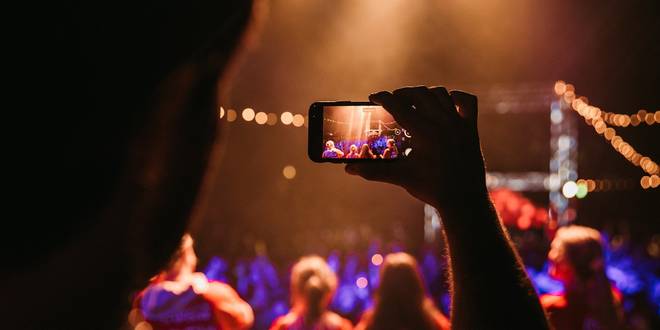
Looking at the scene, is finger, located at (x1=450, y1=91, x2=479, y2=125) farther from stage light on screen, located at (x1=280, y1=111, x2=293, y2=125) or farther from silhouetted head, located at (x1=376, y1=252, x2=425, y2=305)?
stage light on screen, located at (x1=280, y1=111, x2=293, y2=125)

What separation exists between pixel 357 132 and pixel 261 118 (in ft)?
39.7

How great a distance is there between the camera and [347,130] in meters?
1.55

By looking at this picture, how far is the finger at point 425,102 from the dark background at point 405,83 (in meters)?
6.74

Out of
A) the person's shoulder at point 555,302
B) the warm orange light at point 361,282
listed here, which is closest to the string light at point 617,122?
the warm orange light at point 361,282

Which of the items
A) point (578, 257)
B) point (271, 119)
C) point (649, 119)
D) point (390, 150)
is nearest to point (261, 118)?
point (271, 119)

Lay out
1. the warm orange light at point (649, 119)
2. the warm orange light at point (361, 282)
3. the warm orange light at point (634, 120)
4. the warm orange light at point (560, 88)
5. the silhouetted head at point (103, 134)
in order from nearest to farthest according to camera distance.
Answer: the silhouetted head at point (103, 134) → the warm orange light at point (560, 88) → the warm orange light at point (361, 282) → the warm orange light at point (649, 119) → the warm orange light at point (634, 120)

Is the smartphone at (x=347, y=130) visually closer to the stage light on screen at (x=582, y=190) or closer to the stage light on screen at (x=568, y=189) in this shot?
the stage light on screen at (x=568, y=189)

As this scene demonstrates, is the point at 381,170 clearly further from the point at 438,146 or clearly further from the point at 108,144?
the point at 108,144

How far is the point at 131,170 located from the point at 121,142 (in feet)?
0.07

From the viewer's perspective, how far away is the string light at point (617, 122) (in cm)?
1129

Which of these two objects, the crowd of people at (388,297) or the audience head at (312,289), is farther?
the audience head at (312,289)

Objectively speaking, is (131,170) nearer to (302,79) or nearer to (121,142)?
(121,142)

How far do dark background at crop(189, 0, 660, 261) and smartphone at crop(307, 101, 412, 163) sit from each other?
6.06m

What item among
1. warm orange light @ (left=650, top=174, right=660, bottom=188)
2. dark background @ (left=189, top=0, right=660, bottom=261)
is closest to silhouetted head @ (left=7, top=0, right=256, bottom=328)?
dark background @ (left=189, top=0, right=660, bottom=261)
